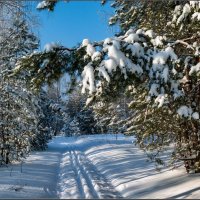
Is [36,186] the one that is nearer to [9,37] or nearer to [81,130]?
[9,37]

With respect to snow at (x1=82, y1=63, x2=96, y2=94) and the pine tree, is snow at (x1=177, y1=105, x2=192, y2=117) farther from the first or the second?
snow at (x1=82, y1=63, x2=96, y2=94)

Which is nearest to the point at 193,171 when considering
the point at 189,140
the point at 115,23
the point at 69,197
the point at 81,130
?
the point at 189,140

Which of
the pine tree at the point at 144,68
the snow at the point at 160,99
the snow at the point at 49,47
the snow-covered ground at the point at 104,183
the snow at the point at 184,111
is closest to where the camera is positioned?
the pine tree at the point at 144,68

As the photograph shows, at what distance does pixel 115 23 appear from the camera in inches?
739

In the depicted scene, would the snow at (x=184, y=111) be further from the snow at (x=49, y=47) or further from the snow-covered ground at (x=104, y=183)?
the snow at (x=49, y=47)

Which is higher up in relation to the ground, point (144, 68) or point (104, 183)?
point (144, 68)

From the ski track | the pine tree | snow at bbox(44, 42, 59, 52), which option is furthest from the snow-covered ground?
snow at bbox(44, 42, 59, 52)

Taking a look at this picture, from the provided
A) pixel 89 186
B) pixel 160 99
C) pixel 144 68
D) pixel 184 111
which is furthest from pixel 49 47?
pixel 89 186

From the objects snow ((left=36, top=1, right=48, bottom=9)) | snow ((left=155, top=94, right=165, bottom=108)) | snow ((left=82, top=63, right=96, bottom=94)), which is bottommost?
snow ((left=155, top=94, right=165, bottom=108))

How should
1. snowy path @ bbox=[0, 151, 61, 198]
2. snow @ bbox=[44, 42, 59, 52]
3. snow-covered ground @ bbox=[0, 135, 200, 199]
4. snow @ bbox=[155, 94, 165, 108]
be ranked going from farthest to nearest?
snowy path @ bbox=[0, 151, 61, 198]
snow-covered ground @ bbox=[0, 135, 200, 199]
snow @ bbox=[44, 42, 59, 52]
snow @ bbox=[155, 94, 165, 108]

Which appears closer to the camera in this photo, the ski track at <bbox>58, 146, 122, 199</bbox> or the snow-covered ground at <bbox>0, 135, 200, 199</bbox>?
the snow-covered ground at <bbox>0, 135, 200, 199</bbox>

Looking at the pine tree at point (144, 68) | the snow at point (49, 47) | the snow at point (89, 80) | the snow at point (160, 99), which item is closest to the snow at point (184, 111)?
the pine tree at point (144, 68)

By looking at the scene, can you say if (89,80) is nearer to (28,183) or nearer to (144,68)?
(144,68)

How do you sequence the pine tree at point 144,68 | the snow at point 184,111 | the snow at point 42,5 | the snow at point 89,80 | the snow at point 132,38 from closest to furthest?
the snow at point 89,80 → the pine tree at point 144,68 → the snow at point 132,38 → the snow at point 184,111 → the snow at point 42,5
